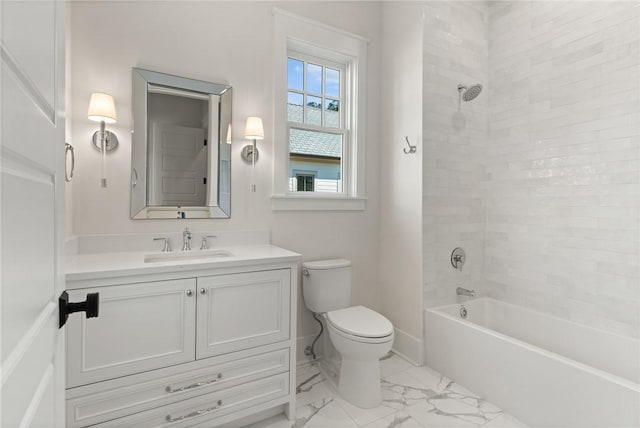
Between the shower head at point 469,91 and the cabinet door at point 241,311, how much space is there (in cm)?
186

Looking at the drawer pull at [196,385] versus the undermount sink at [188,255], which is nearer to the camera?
the drawer pull at [196,385]

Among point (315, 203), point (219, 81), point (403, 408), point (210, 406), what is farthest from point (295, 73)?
point (403, 408)

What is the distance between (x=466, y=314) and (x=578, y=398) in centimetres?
100

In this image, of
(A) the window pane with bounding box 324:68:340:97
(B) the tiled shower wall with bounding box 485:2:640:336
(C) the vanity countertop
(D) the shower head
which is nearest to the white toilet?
(C) the vanity countertop

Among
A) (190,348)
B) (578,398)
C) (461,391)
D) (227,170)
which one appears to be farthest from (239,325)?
(578,398)

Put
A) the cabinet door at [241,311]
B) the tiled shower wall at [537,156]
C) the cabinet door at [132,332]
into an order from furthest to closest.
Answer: the tiled shower wall at [537,156] → the cabinet door at [241,311] → the cabinet door at [132,332]

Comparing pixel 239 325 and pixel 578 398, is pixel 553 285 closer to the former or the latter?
pixel 578 398

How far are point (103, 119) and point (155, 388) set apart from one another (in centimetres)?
141

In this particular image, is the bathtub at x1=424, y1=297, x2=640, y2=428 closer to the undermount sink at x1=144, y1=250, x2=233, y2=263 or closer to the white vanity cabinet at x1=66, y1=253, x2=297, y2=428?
the white vanity cabinet at x1=66, y1=253, x2=297, y2=428

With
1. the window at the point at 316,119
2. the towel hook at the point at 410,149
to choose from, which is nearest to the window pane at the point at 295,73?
the window at the point at 316,119

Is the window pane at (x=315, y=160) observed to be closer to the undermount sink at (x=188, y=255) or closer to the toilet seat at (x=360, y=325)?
the undermount sink at (x=188, y=255)

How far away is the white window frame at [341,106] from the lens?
236 cm

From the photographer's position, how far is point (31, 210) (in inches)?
18.6

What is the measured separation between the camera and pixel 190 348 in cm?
153
